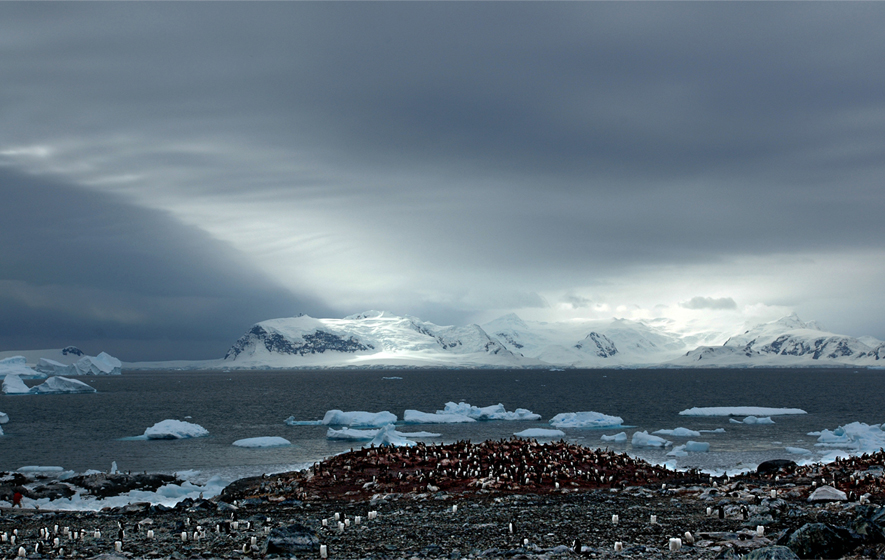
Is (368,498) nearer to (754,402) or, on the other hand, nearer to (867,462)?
(867,462)

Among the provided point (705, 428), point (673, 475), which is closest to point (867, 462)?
point (673, 475)

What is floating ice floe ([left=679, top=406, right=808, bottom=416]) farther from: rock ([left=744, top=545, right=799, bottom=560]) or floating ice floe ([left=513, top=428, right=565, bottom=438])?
rock ([left=744, top=545, right=799, bottom=560])

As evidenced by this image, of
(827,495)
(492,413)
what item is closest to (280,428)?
(492,413)

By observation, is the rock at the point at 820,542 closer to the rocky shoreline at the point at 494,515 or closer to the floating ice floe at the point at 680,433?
the rocky shoreline at the point at 494,515

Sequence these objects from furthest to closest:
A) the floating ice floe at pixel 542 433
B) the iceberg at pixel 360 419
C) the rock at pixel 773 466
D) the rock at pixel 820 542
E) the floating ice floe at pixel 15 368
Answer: the floating ice floe at pixel 15 368 < the iceberg at pixel 360 419 < the floating ice floe at pixel 542 433 < the rock at pixel 773 466 < the rock at pixel 820 542

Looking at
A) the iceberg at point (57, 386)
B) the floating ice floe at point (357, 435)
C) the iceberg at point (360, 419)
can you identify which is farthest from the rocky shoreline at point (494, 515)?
the iceberg at point (57, 386)

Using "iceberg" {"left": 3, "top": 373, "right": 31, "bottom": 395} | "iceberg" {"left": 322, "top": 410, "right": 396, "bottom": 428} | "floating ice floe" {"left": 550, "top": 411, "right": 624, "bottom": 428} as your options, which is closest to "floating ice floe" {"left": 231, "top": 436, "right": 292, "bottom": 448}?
"iceberg" {"left": 322, "top": 410, "right": 396, "bottom": 428}
